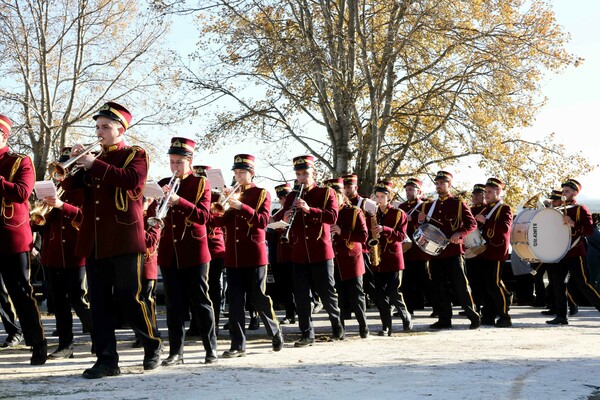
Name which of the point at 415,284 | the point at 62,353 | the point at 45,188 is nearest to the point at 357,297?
the point at 62,353

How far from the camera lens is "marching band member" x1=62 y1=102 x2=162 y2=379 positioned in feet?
25.5

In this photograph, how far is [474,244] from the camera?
13508mm

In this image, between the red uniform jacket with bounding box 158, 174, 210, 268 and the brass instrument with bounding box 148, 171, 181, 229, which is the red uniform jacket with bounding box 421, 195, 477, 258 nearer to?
the red uniform jacket with bounding box 158, 174, 210, 268

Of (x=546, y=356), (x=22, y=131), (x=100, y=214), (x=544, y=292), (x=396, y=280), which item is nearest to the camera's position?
(x=100, y=214)

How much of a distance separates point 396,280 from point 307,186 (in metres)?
2.48

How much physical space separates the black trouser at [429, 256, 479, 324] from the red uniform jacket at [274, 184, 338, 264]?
271cm

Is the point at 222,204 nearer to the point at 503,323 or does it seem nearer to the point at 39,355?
the point at 39,355

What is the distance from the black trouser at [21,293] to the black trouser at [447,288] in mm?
6198

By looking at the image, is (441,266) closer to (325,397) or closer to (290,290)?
(290,290)

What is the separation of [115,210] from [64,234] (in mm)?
2012

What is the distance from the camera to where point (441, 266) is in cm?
1294

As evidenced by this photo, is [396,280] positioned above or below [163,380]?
above

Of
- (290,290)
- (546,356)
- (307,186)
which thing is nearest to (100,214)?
(307,186)

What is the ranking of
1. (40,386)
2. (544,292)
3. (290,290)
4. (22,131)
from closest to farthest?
(40,386)
(290,290)
(544,292)
(22,131)
